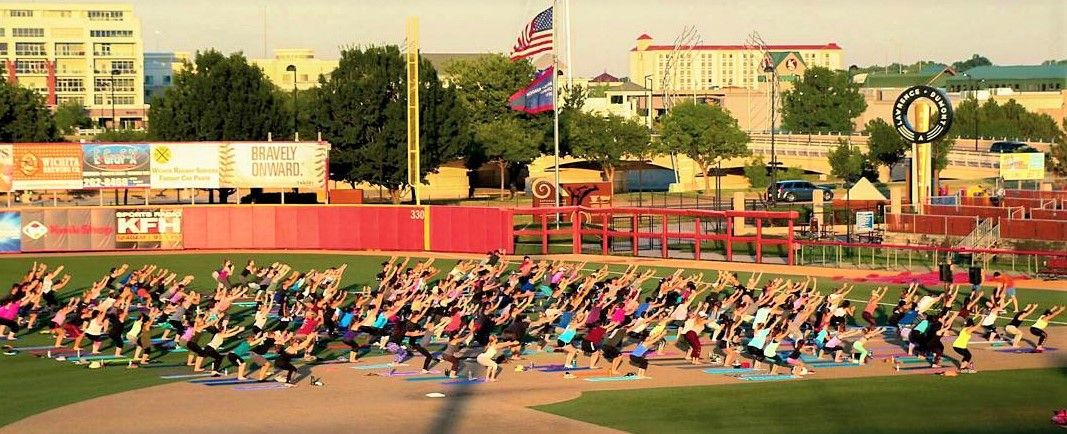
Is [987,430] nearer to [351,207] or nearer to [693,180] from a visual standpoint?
[351,207]

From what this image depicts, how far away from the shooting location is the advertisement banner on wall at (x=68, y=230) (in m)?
67.1

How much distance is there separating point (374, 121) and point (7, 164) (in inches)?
1208

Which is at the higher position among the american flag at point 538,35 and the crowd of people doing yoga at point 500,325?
the american flag at point 538,35

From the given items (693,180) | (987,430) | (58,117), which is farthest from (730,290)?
(58,117)

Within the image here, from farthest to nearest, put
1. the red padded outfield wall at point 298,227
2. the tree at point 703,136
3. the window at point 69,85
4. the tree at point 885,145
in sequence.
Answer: the window at point 69,85 → the tree at point 703,136 → the tree at point 885,145 → the red padded outfield wall at point 298,227

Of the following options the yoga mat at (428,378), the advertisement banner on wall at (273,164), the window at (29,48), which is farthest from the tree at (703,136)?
the window at (29,48)

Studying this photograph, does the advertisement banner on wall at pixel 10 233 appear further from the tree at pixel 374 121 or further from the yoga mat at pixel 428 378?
the yoga mat at pixel 428 378

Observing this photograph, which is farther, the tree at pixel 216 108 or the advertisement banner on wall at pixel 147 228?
the tree at pixel 216 108

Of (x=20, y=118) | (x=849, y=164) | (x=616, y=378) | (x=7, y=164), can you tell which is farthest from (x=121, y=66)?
(x=616, y=378)

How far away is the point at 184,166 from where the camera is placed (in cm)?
6862

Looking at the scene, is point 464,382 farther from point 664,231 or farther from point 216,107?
point 216,107

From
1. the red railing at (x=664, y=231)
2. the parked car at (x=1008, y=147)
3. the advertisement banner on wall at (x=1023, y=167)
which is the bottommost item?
the red railing at (x=664, y=231)

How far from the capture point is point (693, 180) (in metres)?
122

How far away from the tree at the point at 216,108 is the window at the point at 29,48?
275 feet
